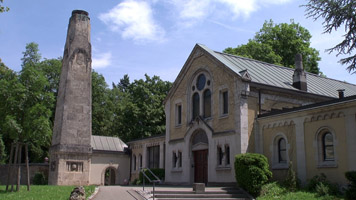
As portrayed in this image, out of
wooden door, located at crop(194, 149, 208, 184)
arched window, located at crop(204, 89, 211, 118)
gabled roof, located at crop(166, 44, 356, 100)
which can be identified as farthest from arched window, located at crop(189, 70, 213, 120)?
wooden door, located at crop(194, 149, 208, 184)

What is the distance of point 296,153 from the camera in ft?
66.6

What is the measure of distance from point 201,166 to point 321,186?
32.6 ft

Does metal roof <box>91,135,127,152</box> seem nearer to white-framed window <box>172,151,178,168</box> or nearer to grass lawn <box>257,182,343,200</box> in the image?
white-framed window <box>172,151,178,168</box>

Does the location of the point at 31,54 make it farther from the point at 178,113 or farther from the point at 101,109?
the point at 178,113

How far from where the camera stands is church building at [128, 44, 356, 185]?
18812 millimetres

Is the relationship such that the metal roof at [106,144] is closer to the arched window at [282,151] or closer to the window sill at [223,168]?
the window sill at [223,168]

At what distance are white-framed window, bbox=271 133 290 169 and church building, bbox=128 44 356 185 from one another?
0.05 m

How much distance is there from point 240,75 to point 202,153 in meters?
6.08

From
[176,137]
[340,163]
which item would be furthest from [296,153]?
[176,137]

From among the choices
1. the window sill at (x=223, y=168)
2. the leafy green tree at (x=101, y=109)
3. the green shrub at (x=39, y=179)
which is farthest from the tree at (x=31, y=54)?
the window sill at (x=223, y=168)

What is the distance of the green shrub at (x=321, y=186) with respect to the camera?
666 inches

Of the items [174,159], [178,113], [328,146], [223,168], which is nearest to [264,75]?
[178,113]

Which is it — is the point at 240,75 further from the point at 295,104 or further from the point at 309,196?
the point at 309,196

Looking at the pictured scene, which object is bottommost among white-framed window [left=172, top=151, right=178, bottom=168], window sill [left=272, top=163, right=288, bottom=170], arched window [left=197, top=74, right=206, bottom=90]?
window sill [left=272, top=163, right=288, bottom=170]
